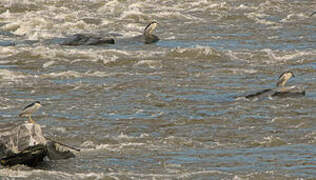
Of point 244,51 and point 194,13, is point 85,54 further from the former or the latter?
point 194,13

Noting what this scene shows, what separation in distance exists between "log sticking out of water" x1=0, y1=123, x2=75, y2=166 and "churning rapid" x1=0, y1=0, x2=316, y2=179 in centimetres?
17

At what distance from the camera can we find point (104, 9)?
3553 centimetres

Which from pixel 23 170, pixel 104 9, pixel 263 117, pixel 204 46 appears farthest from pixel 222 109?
pixel 104 9

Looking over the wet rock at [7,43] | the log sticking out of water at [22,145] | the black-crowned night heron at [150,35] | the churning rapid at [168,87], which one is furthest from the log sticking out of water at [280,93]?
the wet rock at [7,43]

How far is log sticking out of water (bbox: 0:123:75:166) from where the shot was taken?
44.8 feet

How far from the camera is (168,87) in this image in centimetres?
2116

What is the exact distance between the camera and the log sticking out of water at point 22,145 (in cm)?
1365

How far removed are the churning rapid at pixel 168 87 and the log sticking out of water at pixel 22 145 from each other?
0.17 meters

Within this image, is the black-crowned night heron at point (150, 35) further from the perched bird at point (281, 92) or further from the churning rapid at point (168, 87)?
the perched bird at point (281, 92)

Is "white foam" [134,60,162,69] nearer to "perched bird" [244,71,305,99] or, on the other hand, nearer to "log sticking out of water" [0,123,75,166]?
"perched bird" [244,71,305,99]

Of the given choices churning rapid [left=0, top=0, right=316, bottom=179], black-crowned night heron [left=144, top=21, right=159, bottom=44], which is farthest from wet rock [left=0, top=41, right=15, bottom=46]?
black-crowned night heron [left=144, top=21, right=159, bottom=44]

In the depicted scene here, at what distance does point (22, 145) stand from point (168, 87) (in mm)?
7902

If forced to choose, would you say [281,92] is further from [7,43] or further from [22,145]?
[7,43]

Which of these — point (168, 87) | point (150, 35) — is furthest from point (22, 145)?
point (150, 35)
